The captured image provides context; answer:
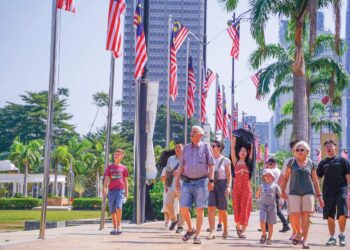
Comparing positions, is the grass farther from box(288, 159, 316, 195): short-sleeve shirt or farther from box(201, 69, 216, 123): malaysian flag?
box(288, 159, 316, 195): short-sleeve shirt

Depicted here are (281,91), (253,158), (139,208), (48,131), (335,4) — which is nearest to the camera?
(48,131)

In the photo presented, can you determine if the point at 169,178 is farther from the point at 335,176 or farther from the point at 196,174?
the point at 335,176

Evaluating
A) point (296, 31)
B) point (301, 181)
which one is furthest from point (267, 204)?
point (296, 31)

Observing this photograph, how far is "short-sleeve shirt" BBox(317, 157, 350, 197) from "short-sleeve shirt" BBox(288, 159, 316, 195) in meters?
1.08

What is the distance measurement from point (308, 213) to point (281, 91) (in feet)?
97.0

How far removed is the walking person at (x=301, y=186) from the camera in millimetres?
10477

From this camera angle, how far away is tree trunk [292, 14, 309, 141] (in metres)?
21.9

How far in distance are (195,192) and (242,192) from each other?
6.17ft

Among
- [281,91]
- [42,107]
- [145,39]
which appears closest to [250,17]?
[145,39]

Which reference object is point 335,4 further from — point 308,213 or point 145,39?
point 308,213

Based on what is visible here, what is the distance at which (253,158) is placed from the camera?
500 inches

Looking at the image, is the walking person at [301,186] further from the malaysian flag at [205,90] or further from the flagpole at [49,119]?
the malaysian flag at [205,90]

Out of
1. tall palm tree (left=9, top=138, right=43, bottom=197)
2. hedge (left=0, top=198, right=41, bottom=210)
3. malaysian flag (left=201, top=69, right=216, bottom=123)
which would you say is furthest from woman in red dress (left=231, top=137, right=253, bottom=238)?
tall palm tree (left=9, top=138, right=43, bottom=197)

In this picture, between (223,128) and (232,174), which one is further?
(223,128)
